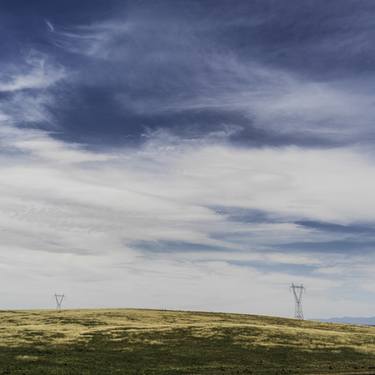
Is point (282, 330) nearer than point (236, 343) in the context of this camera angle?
No

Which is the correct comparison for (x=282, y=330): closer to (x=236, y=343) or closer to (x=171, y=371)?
(x=236, y=343)

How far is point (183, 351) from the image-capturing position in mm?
65250

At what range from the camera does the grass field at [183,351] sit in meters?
52.0

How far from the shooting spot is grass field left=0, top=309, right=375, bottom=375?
52000mm

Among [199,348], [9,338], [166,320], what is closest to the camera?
[199,348]

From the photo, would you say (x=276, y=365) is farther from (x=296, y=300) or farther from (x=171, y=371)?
(x=296, y=300)

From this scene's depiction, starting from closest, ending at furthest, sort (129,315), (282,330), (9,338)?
1. (9,338)
2. (282,330)
3. (129,315)

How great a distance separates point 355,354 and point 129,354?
32.0 meters

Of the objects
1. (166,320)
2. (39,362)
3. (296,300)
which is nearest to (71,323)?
(166,320)

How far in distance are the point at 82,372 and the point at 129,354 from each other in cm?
1453

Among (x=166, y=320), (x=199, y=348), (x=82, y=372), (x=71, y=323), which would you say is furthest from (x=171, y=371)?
(x=166, y=320)

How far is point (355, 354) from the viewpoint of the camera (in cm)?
6944

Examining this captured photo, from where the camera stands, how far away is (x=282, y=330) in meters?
91.1

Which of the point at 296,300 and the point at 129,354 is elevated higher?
Result: the point at 296,300
